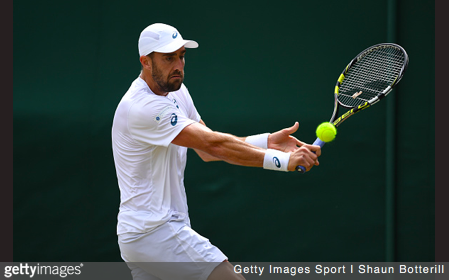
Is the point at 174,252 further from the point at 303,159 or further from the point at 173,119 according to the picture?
the point at 303,159

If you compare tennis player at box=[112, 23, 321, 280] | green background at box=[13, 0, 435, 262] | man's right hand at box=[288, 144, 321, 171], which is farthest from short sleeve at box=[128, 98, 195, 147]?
green background at box=[13, 0, 435, 262]

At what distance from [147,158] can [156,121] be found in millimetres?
218

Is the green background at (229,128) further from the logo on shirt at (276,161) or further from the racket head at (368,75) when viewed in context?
the logo on shirt at (276,161)

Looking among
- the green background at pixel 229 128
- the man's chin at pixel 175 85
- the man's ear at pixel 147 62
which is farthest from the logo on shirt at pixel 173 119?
the green background at pixel 229 128

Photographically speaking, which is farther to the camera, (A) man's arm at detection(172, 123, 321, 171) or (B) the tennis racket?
(B) the tennis racket

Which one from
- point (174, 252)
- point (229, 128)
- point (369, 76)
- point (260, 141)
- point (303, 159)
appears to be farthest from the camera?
point (229, 128)

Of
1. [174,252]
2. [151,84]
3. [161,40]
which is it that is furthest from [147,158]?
[161,40]

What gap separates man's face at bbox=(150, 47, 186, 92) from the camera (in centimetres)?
300

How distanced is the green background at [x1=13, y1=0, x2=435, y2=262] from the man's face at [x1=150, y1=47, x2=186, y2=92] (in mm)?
1415

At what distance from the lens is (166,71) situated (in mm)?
3008

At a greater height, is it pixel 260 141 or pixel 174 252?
pixel 260 141

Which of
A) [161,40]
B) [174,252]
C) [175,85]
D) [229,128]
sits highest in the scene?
[161,40]

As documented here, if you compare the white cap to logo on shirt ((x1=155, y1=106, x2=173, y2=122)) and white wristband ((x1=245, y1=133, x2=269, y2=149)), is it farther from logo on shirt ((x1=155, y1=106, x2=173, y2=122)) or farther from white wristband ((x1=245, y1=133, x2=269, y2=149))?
white wristband ((x1=245, y1=133, x2=269, y2=149))

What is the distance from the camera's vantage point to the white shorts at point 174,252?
292 cm
